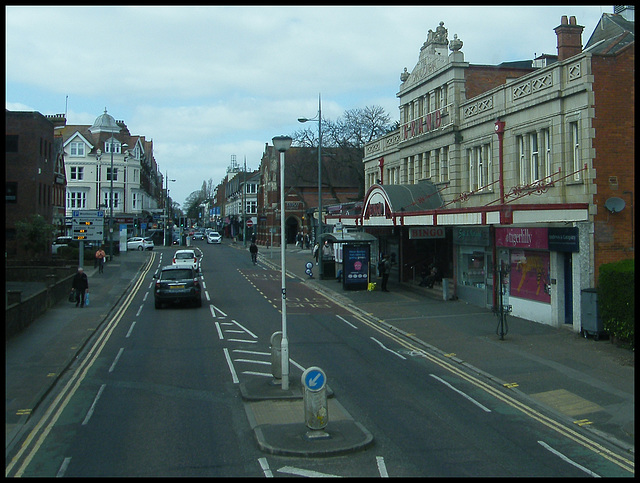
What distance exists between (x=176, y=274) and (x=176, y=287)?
2.02ft

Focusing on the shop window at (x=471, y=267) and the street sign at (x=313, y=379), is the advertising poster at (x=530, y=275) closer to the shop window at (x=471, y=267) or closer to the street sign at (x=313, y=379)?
the shop window at (x=471, y=267)

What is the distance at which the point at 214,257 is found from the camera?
58.8m

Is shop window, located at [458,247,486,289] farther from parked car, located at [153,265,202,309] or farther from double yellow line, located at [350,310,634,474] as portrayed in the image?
parked car, located at [153,265,202,309]

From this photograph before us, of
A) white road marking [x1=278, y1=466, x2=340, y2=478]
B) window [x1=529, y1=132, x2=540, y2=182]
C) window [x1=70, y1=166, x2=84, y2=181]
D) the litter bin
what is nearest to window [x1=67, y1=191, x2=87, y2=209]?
window [x1=70, y1=166, x2=84, y2=181]

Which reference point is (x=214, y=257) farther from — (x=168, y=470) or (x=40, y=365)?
(x=168, y=470)

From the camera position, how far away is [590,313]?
17.9 m

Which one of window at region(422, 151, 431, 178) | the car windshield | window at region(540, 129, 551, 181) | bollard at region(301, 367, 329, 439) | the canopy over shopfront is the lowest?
bollard at region(301, 367, 329, 439)

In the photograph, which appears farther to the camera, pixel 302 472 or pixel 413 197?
pixel 413 197

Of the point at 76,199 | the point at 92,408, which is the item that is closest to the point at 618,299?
the point at 92,408

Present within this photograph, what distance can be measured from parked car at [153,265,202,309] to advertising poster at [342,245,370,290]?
8358 millimetres

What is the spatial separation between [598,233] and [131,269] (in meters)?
33.2

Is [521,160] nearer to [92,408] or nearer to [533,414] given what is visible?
[533,414]

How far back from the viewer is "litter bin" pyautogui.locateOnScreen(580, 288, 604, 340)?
58.0ft

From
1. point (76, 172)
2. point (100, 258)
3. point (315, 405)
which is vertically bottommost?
point (315, 405)
